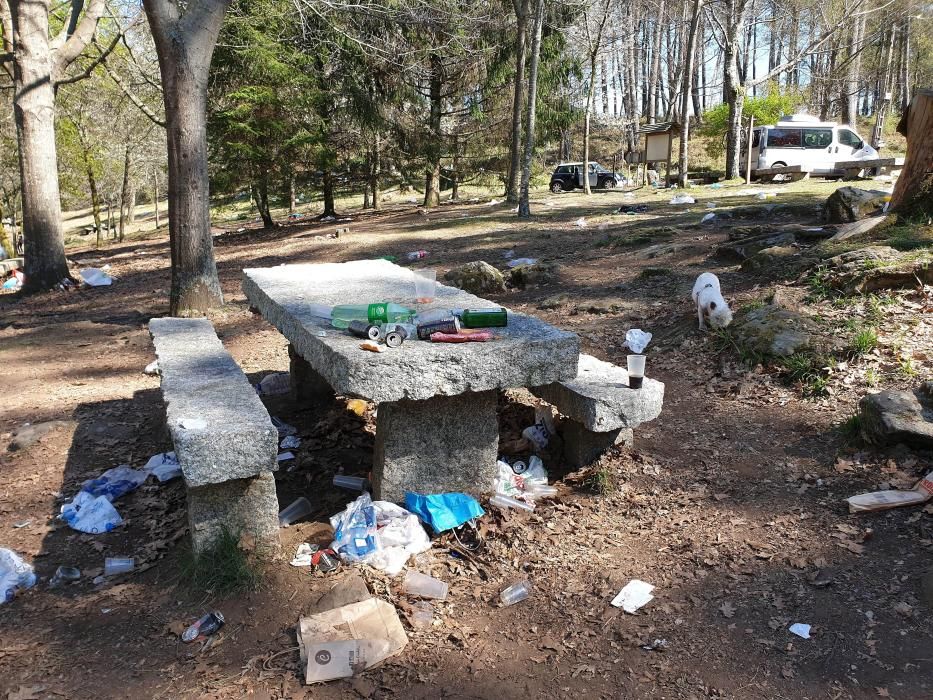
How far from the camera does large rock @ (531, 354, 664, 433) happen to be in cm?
349

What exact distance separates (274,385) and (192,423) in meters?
2.59

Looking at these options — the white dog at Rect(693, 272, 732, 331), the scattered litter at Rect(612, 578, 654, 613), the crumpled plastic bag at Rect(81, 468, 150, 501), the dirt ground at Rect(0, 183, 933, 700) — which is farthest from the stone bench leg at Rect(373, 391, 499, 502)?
the white dog at Rect(693, 272, 732, 331)

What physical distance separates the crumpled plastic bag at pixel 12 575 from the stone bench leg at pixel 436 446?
5.04ft

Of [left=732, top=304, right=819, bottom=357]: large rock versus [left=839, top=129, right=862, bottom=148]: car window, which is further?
[left=839, top=129, right=862, bottom=148]: car window

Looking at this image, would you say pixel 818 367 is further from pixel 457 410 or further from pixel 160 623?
pixel 160 623

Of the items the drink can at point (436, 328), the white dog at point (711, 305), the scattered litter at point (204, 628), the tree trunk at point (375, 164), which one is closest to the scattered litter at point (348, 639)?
the scattered litter at point (204, 628)

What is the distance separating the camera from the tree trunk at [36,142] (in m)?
9.95

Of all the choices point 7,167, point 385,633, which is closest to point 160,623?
point 385,633

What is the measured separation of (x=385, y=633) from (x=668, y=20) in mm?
37643

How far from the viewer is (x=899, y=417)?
3.45 meters

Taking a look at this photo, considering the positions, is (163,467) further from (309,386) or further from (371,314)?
(371,314)

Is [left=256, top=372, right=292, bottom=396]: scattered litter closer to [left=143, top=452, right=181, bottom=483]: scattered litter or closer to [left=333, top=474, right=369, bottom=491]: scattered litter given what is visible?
[left=143, top=452, right=181, bottom=483]: scattered litter

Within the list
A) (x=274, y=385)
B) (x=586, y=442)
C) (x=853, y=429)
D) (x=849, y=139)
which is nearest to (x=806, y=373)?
(x=853, y=429)

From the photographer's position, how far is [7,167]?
24672 millimetres
